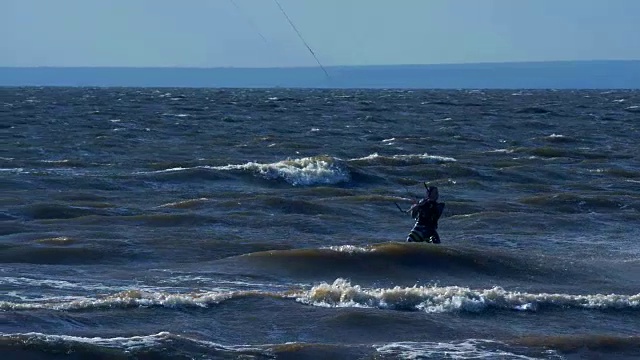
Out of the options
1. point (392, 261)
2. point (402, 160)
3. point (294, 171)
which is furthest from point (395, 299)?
point (402, 160)

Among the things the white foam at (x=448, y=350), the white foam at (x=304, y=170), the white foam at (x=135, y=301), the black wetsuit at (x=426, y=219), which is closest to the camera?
the white foam at (x=448, y=350)

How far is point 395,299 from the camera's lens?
685 inches

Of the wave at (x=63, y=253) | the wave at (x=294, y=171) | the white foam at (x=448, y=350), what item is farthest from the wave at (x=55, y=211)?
the white foam at (x=448, y=350)

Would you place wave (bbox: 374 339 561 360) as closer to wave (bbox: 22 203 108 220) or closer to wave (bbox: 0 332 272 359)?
wave (bbox: 0 332 272 359)

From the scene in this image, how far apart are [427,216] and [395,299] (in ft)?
11.2

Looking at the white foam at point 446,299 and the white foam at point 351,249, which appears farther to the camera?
the white foam at point 351,249

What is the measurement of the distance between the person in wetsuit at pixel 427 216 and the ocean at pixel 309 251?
0.20 m

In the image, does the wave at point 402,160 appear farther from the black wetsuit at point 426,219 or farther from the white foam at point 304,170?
the black wetsuit at point 426,219

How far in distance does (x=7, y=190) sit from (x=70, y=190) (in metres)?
1.42

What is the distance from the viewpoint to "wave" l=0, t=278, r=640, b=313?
16439 millimetres

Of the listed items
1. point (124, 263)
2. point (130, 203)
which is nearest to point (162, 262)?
point (124, 263)

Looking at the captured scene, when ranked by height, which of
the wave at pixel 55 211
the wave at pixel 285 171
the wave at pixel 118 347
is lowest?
the wave at pixel 118 347

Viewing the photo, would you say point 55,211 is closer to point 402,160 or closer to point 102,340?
point 102,340

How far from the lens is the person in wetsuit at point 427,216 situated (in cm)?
2002
